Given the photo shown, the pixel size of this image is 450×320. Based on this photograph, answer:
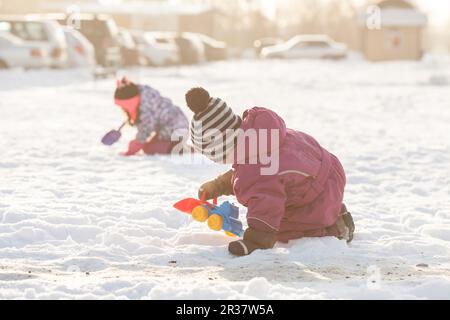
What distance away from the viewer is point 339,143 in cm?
930

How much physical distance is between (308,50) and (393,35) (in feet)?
14.3

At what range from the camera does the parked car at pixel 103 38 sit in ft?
74.5

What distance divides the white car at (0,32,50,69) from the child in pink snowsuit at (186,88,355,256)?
587 inches

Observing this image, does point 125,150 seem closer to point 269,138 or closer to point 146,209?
point 146,209

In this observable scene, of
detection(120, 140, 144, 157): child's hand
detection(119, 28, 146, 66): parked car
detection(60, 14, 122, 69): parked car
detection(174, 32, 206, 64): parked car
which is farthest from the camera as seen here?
detection(174, 32, 206, 64): parked car

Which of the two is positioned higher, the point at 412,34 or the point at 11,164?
the point at 11,164

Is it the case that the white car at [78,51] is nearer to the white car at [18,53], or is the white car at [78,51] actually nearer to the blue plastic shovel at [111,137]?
the white car at [18,53]

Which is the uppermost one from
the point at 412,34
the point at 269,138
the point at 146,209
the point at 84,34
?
the point at 269,138

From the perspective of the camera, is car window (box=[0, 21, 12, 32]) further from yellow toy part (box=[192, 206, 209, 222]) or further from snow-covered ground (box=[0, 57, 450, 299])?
yellow toy part (box=[192, 206, 209, 222])

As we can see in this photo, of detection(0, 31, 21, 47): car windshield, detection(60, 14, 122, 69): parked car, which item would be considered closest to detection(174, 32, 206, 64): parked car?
detection(60, 14, 122, 69): parked car

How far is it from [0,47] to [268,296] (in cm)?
1633

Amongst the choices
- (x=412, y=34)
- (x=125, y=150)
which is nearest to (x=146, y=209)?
(x=125, y=150)

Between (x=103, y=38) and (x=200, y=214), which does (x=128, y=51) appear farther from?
(x=200, y=214)

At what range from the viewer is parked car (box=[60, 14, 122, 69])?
22703 mm
